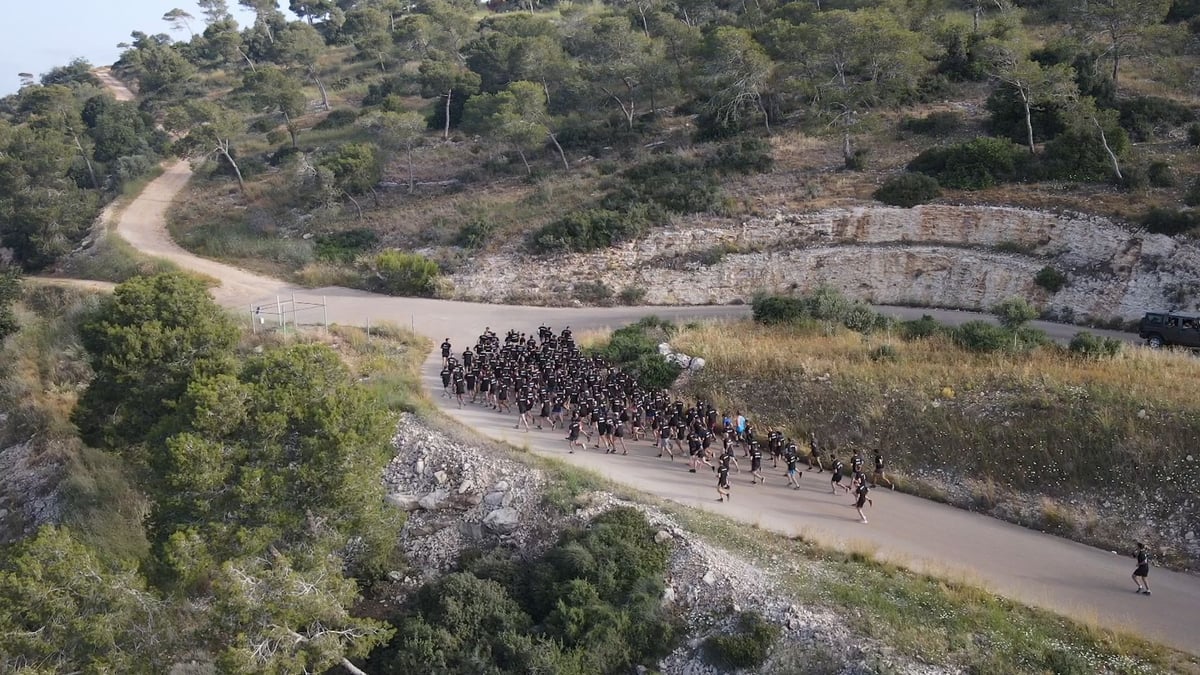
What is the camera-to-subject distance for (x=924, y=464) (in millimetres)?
18328

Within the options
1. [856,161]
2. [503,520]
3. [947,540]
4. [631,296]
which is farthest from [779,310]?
[856,161]

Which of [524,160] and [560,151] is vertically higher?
[560,151]

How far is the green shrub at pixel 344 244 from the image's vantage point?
38.4 metres

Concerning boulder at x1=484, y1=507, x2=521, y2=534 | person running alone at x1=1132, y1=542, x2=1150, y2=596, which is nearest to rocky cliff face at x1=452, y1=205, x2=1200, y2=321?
boulder at x1=484, y1=507, x2=521, y2=534

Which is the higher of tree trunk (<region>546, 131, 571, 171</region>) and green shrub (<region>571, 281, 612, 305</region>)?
tree trunk (<region>546, 131, 571, 171</region>)

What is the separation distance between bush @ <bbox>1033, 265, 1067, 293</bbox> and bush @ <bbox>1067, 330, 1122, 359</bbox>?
8331 mm

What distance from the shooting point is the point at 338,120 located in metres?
57.6

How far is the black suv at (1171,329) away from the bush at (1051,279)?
15.0 feet

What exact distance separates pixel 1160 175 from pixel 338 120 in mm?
48321

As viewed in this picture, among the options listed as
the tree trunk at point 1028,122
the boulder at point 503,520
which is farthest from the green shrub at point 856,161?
the boulder at point 503,520

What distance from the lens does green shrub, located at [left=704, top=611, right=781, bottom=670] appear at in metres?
12.8

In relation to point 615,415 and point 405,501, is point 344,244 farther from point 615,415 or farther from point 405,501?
point 405,501

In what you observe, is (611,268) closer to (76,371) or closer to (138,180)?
(76,371)

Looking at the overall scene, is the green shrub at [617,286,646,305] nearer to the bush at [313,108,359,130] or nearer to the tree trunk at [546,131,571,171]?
the tree trunk at [546,131,571,171]
